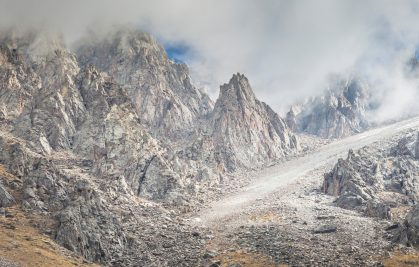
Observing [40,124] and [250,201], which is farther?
[40,124]

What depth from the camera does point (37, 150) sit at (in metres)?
179

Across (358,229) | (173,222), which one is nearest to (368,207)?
(358,229)

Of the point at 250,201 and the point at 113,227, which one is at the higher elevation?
the point at 250,201

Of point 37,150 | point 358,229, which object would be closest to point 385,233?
point 358,229

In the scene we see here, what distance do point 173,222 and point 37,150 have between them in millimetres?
77240

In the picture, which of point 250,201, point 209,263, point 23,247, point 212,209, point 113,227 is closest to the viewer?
point 23,247

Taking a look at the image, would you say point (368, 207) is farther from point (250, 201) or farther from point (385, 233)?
point (250, 201)

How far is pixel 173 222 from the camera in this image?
13150 cm

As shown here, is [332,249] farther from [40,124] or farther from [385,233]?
[40,124]

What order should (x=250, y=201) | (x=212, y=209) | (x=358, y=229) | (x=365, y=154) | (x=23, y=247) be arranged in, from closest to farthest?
(x=23, y=247), (x=358, y=229), (x=212, y=209), (x=250, y=201), (x=365, y=154)

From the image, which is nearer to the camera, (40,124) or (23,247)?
(23,247)

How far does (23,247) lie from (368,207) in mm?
99552

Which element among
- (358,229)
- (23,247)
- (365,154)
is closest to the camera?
(23,247)

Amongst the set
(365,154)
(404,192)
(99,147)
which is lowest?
(404,192)
